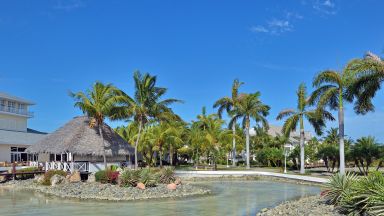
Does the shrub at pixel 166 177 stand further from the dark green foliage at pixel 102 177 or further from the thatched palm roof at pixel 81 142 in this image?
the thatched palm roof at pixel 81 142

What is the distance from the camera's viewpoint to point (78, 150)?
119ft

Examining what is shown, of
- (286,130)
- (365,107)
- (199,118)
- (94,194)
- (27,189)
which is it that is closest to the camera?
(94,194)

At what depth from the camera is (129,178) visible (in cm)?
2675

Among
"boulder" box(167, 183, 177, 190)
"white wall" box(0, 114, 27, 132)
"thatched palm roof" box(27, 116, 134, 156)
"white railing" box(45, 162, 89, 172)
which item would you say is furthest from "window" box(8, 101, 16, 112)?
"boulder" box(167, 183, 177, 190)

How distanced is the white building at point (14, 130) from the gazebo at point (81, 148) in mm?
8156

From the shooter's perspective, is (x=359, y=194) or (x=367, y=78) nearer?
(x=359, y=194)

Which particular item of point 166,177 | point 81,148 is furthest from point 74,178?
point 166,177

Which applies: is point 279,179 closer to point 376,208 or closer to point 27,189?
point 27,189

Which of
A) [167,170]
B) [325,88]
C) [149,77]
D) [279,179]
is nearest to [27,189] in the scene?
[167,170]

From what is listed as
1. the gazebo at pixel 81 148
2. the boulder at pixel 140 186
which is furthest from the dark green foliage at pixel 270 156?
the boulder at pixel 140 186

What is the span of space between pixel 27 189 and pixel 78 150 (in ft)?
20.3

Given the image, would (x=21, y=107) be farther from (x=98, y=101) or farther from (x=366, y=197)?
(x=366, y=197)

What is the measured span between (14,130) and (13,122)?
60.7 inches

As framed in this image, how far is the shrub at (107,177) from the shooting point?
28.2 m
